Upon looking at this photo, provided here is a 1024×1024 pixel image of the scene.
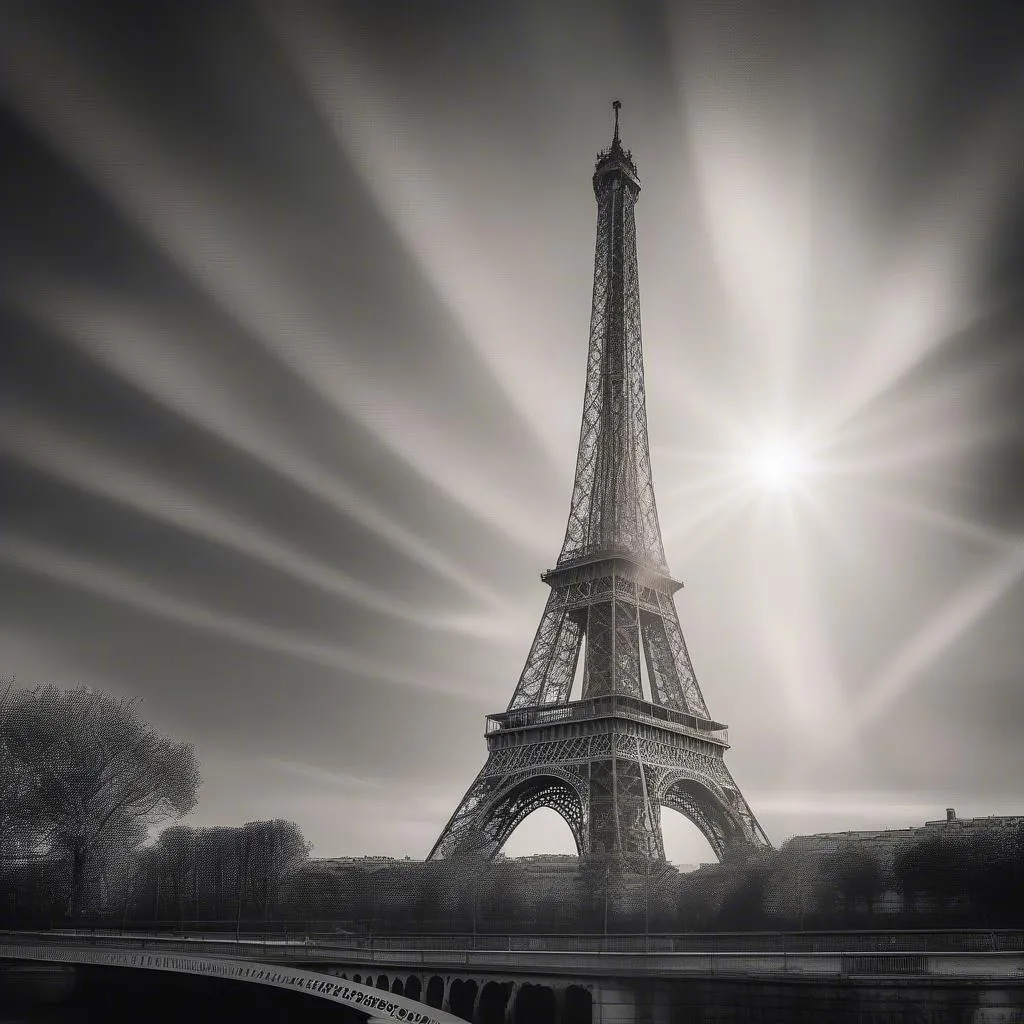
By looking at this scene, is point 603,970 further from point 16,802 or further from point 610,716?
point 16,802

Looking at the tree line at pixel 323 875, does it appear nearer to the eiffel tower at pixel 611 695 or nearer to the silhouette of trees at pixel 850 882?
the silhouette of trees at pixel 850 882

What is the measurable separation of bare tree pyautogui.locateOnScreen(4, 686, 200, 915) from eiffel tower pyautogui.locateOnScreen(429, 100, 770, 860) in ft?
81.1

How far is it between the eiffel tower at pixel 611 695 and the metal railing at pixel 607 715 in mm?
105

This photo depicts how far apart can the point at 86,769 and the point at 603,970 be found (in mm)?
52846

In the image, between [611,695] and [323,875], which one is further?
[323,875]

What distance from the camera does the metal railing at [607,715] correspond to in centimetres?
6439

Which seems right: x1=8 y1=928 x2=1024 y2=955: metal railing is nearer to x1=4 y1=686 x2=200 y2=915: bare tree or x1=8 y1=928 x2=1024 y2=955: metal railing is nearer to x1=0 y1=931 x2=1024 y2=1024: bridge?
x1=0 y1=931 x2=1024 y2=1024: bridge

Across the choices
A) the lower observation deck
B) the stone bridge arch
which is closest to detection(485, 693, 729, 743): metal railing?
the lower observation deck

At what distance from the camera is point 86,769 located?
236 ft

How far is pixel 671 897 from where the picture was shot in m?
52.5

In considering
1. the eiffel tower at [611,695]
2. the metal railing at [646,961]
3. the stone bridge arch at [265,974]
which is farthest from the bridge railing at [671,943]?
the eiffel tower at [611,695]

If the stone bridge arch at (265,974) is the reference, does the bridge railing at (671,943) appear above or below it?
above

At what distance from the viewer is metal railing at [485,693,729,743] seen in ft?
211

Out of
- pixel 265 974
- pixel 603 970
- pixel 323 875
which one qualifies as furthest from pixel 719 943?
pixel 323 875
